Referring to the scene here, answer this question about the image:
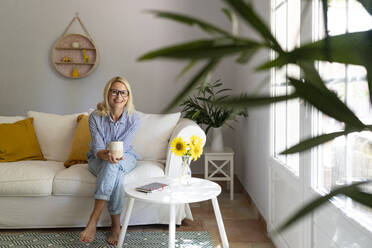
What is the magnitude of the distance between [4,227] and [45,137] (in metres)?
0.90

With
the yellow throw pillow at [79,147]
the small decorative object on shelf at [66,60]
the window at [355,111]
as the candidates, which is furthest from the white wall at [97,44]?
the window at [355,111]

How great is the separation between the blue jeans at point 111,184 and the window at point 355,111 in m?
1.48

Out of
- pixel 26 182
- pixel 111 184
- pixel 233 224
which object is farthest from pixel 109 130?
pixel 233 224

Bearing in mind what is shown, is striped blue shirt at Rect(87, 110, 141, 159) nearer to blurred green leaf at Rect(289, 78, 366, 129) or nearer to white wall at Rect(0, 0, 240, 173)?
white wall at Rect(0, 0, 240, 173)

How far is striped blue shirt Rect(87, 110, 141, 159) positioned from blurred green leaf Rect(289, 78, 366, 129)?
2.62 metres

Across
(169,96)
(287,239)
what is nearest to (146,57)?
(287,239)

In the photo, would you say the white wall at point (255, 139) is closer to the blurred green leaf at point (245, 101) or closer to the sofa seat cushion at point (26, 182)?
the sofa seat cushion at point (26, 182)

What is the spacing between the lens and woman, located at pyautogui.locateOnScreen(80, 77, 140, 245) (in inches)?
103

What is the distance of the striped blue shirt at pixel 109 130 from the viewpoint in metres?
2.87

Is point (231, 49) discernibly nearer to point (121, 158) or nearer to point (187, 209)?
point (121, 158)

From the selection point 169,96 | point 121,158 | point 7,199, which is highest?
point 169,96

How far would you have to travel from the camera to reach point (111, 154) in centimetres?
262

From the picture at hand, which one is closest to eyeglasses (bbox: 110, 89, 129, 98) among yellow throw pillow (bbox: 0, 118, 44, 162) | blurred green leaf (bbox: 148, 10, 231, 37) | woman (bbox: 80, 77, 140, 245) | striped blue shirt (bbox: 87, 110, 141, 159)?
woman (bbox: 80, 77, 140, 245)

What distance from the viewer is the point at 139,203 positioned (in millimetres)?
2857
